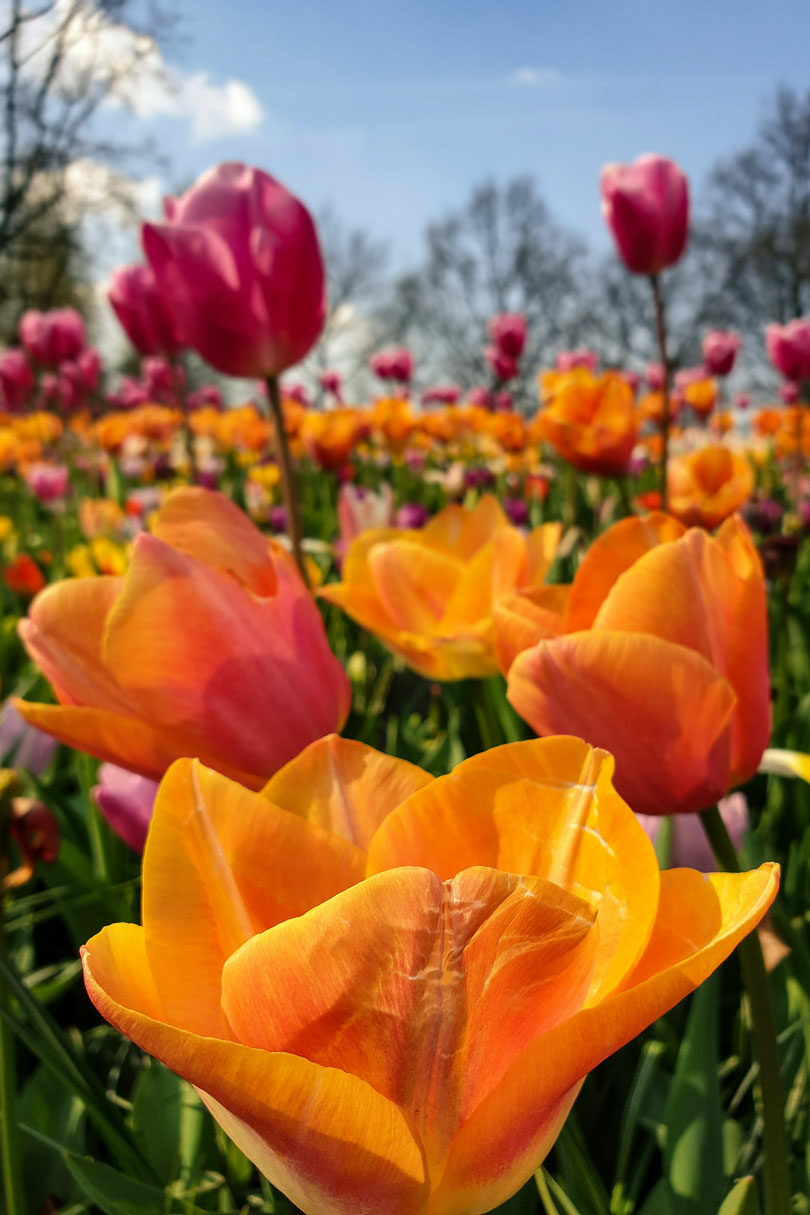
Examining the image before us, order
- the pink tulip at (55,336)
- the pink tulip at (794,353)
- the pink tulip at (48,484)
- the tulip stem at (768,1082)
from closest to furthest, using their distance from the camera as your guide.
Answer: the tulip stem at (768,1082), the pink tulip at (794,353), the pink tulip at (55,336), the pink tulip at (48,484)

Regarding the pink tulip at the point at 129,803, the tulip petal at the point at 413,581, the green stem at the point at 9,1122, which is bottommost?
the green stem at the point at 9,1122

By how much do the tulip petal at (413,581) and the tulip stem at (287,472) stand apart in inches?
4.1

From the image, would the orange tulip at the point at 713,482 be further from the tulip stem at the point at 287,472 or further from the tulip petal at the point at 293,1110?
the tulip petal at the point at 293,1110

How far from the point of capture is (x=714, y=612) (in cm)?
56

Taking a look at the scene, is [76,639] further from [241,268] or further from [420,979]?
[241,268]

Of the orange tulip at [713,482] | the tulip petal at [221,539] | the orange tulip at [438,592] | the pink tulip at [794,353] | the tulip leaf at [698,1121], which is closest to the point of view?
the tulip leaf at [698,1121]

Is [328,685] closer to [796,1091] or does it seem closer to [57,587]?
[57,587]

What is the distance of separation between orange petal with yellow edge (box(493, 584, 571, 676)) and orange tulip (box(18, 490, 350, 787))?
125 millimetres

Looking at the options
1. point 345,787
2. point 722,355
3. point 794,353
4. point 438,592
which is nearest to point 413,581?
point 438,592

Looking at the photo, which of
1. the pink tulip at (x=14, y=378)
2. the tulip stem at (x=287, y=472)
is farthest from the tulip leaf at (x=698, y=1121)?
the pink tulip at (x=14, y=378)

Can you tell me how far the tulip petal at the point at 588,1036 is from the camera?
0.31 meters

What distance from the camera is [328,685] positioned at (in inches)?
25.2

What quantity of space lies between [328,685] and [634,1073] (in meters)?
0.39

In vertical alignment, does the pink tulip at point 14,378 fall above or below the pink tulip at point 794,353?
above
